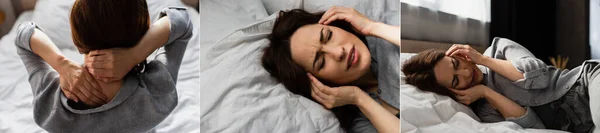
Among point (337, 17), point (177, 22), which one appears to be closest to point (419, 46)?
point (337, 17)

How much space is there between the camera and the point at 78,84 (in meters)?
1.92

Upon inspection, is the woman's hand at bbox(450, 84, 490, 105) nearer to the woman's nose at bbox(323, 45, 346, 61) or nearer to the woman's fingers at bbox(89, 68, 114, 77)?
the woman's nose at bbox(323, 45, 346, 61)

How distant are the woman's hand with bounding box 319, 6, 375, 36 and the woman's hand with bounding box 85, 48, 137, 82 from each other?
692 mm

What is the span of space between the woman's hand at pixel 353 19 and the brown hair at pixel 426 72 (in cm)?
20

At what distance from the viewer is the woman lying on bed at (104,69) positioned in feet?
6.26

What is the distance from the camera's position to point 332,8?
6.77 feet

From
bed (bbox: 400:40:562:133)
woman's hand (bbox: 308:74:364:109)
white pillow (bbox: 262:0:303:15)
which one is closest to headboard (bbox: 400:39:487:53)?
bed (bbox: 400:40:562:133)

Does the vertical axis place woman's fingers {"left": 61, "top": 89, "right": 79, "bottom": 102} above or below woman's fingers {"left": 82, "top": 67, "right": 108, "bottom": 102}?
below

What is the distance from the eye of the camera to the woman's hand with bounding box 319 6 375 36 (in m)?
2.05

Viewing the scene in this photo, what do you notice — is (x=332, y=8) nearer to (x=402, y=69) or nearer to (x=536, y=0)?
(x=402, y=69)

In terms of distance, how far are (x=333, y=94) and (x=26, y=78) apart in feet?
3.50

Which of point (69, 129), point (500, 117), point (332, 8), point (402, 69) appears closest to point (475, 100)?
point (500, 117)

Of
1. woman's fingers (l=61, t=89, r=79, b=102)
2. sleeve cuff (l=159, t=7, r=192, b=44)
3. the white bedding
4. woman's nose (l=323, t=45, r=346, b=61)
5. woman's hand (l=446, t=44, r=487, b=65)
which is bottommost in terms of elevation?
the white bedding

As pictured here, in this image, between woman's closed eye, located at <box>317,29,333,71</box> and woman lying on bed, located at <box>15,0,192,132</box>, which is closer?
woman lying on bed, located at <box>15,0,192,132</box>
